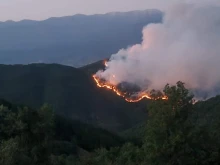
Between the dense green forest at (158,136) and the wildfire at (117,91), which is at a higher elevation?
the wildfire at (117,91)

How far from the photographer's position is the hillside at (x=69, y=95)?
12331cm

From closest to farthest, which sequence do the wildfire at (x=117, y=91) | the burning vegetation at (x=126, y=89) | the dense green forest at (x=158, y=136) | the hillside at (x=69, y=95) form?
the dense green forest at (x=158, y=136)
the hillside at (x=69, y=95)
the wildfire at (x=117, y=91)
the burning vegetation at (x=126, y=89)

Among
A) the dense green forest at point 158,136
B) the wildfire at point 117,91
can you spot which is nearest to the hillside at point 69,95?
the wildfire at point 117,91

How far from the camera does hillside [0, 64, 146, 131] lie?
12331 centimetres

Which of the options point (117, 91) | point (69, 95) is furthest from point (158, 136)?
point (117, 91)

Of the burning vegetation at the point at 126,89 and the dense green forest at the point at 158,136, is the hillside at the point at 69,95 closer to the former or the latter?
the burning vegetation at the point at 126,89

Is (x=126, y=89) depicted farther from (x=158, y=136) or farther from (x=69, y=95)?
(x=158, y=136)

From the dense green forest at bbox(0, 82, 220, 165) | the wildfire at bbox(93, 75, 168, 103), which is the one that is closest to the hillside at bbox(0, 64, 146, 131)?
the wildfire at bbox(93, 75, 168, 103)

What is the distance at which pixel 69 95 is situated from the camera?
137 m

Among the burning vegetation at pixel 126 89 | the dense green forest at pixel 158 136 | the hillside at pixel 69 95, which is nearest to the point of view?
the dense green forest at pixel 158 136

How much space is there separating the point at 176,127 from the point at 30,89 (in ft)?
389

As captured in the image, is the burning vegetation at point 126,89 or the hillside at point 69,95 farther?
the burning vegetation at point 126,89

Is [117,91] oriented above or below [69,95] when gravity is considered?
above

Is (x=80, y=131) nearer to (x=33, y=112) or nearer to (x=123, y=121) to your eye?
(x=123, y=121)
